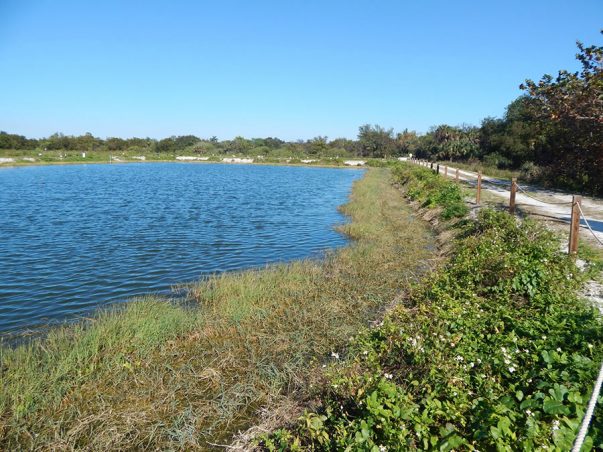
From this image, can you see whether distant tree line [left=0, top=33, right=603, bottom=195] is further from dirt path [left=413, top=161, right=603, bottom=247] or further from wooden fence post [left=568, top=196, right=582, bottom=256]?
wooden fence post [left=568, top=196, right=582, bottom=256]

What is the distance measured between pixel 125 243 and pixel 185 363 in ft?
31.7

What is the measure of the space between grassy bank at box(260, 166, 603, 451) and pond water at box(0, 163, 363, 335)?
622cm

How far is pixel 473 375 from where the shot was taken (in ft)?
14.2

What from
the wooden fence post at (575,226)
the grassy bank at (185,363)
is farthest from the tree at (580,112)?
the grassy bank at (185,363)

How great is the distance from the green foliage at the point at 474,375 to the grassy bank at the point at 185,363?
94cm

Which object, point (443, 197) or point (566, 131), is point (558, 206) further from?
point (566, 131)

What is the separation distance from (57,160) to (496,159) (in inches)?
2821

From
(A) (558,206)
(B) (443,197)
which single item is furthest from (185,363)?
(B) (443,197)

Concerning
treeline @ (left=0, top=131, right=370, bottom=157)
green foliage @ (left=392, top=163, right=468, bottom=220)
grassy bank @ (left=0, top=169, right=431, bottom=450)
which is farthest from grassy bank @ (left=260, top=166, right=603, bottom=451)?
treeline @ (left=0, top=131, right=370, bottom=157)

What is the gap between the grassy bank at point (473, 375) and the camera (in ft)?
11.0

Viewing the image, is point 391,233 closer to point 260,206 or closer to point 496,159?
point 260,206

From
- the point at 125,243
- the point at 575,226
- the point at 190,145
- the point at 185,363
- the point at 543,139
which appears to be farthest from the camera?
the point at 190,145

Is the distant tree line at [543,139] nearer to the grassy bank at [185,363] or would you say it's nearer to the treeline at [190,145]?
the treeline at [190,145]

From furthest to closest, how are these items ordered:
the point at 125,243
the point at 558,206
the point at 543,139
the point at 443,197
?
the point at 543,139 < the point at 443,197 < the point at 558,206 < the point at 125,243
